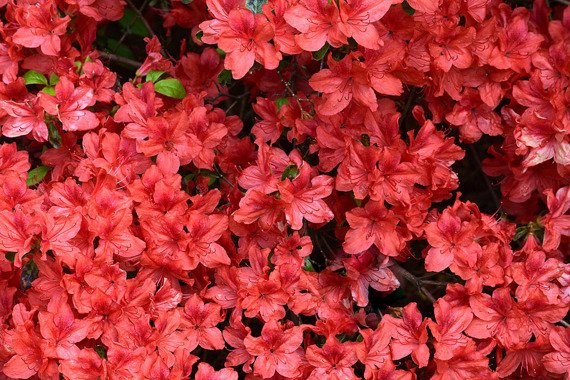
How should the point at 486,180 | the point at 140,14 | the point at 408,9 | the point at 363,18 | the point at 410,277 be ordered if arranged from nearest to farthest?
the point at 363,18 < the point at 408,9 < the point at 410,277 < the point at 486,180 < the point at 140,14

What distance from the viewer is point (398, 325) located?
205 cm

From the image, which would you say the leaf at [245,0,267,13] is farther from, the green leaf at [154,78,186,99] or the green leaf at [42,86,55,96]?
A: the green leaf at [42,86,55,96]

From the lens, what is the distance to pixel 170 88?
221cm

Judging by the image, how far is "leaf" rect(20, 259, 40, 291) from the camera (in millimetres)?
2100

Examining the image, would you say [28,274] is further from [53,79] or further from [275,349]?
[275,349]

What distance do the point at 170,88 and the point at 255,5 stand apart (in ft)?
0.97

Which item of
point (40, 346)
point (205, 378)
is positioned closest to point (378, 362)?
point (205, 378)

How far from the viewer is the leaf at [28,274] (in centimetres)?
210

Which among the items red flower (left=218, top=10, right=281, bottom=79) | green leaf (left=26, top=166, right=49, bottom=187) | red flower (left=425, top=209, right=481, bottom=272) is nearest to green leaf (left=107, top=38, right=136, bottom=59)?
green leaf (left=26, top=166, right=49, bottom=187)

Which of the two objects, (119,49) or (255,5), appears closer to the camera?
(255,5)

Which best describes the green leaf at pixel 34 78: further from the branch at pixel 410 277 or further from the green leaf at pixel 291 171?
the branch at pixel 410 277

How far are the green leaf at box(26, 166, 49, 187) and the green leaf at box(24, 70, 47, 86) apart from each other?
210mm

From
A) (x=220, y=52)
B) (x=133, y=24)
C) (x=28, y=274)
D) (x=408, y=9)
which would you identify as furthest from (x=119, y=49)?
(x=408, y=9)

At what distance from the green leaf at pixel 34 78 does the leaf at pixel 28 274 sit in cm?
43
